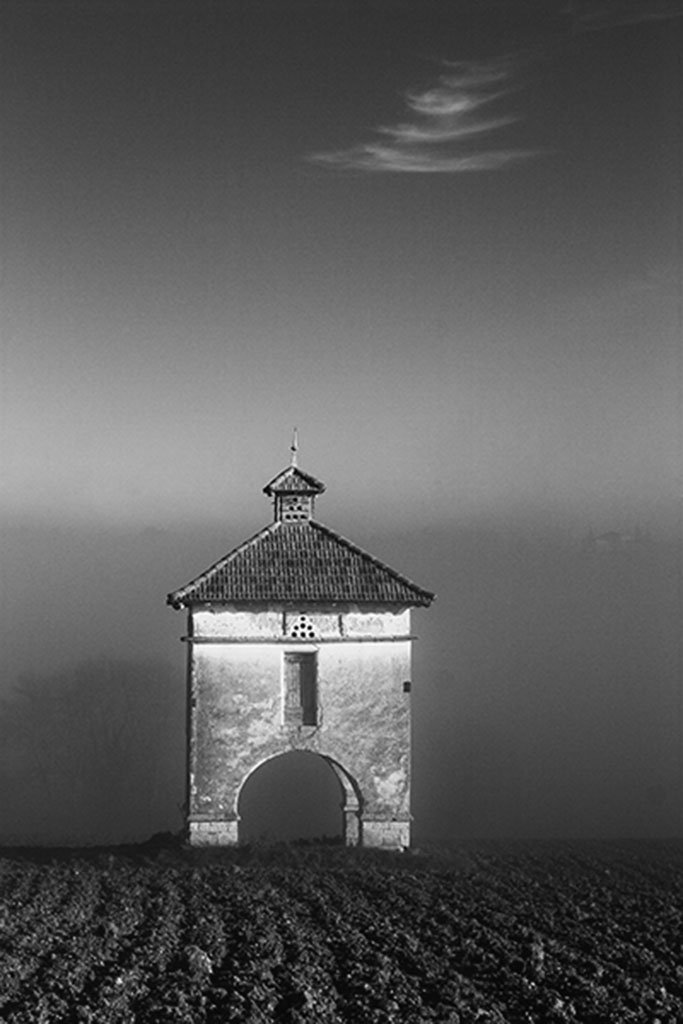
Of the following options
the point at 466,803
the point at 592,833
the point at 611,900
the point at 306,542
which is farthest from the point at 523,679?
the point at 611,900

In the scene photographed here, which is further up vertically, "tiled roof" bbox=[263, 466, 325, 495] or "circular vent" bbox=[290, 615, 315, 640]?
"tiled roof" bbox=[263, 466, 325, 495]

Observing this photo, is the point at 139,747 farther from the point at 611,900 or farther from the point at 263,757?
the point at 611,900

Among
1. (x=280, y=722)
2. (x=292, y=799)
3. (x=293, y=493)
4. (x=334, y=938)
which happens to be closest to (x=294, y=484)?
(x=293, y=493)

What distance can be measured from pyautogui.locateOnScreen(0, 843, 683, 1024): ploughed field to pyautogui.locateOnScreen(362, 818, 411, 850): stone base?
0.74m

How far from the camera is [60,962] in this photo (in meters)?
19.9

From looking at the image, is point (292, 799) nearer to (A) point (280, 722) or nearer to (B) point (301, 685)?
(B) point (301, 685)

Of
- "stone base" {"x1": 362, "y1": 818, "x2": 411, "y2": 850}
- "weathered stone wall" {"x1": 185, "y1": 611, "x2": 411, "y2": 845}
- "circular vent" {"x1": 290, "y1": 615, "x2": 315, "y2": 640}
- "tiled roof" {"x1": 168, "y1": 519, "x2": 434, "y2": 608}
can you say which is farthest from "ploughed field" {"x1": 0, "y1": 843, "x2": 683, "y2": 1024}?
"tiled roof" {"x1": 168, "y1": 519, "x2": 434, "y2": 608}

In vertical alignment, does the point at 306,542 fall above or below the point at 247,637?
above

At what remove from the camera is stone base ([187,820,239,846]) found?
1270 inches

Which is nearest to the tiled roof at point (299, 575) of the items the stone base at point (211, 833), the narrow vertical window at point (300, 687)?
the narrow vertical window at point (300, 687)

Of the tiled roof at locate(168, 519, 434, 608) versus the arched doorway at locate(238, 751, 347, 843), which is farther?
the arched doorway at locate(238, 751, 347, 843)

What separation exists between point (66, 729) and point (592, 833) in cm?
2819

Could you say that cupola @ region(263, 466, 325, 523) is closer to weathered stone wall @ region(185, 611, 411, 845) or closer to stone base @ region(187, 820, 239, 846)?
weathered stone wall @ region(185, 611, 411, 845)

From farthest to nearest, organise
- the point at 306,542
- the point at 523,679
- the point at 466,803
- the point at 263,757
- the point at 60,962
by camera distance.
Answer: the point at 523,679 < the point at 466,803 < the point at 306,542 < the point at 263,757 < the point at 60,962
